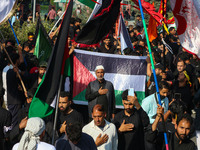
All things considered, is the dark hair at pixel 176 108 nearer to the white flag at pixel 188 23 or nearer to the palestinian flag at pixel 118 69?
the white flag at pixel 188 23

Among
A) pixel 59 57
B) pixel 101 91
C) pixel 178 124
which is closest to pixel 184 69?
pixel 101 91

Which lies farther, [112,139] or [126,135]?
[126,135]

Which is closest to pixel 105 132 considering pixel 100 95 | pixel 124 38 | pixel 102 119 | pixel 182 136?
pixel 102 119

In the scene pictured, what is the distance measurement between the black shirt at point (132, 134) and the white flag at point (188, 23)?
1.38 meters

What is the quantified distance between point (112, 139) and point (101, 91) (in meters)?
1.80

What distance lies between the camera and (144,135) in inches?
274

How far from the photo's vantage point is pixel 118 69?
9.51m

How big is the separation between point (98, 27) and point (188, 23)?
1576mm

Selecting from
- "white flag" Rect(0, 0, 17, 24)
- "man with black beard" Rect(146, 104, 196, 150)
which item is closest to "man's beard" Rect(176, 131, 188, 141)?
"man with black beard" Rect(146, 104, 196, 150)

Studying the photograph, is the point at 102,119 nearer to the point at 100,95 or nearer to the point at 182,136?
the point at 182,136

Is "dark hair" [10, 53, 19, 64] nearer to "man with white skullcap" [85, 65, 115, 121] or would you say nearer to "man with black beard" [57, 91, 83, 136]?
"man with white skullcap" [85, 65, 115, 121]

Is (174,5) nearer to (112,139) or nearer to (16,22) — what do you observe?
(112,139)

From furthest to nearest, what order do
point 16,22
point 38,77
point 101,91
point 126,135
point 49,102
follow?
1. point 16,22
2. point 38,77
3. point 101,91
4. point 126,135
5. point 49,102

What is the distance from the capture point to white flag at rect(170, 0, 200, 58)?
7.00 metres
